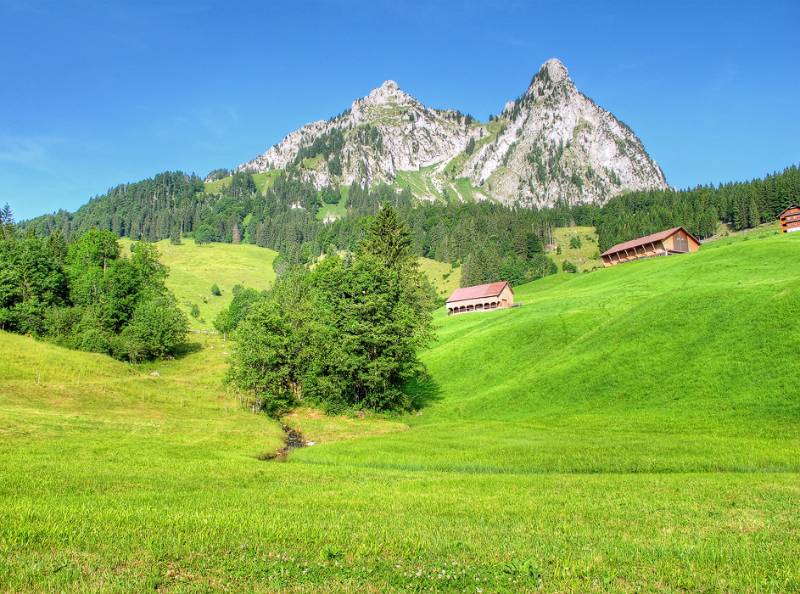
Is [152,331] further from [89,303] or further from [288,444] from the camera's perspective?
[288,444]

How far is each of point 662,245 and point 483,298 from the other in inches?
2207

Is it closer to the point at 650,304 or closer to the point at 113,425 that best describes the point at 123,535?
the point at 113,425

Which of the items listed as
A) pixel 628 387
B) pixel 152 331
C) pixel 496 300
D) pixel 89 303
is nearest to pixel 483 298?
pixel 496 300

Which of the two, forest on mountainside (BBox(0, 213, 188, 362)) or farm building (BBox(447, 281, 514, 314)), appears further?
farm building (BBox(447, 281, 514, 314))

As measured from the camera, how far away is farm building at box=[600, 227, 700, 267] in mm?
148000

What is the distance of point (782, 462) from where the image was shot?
30.3m

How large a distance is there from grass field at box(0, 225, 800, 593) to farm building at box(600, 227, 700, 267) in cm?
6883

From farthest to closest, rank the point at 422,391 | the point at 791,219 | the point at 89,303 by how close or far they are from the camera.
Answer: the point at 791,219 → the point at 89,303 → the point at 422,391

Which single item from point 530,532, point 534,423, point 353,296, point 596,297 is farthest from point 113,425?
point 596,297

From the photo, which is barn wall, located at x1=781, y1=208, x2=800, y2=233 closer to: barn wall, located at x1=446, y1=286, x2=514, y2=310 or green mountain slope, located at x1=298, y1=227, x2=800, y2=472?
green mountain slope, located at x1=298, y1=227, x2=800, y2=472

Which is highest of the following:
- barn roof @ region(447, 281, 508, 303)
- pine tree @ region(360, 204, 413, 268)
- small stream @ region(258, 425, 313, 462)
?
pine tree @ region(360, 204, 413, 268)

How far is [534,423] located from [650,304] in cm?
3108

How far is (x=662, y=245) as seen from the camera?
148375 millimetres

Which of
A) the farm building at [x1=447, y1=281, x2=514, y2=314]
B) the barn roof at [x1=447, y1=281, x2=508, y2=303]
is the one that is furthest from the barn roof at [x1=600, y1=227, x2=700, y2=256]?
the barn roof at [x1=447, y1=281, x2=508, y2=303]
